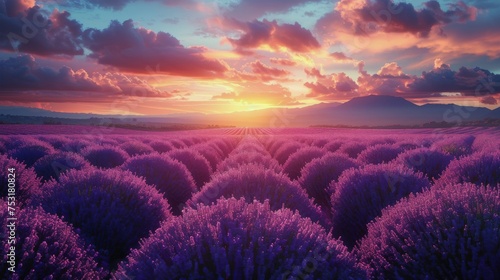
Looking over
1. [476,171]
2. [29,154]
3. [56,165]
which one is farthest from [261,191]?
[29,154]

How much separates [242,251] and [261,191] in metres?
2.05

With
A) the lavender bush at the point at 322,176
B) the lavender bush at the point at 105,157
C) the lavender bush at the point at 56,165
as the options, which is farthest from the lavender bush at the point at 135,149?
the lavender bush at the point at 322,176

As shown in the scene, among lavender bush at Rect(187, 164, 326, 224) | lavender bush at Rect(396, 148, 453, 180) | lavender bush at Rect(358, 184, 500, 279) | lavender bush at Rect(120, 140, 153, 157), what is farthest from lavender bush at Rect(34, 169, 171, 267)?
lavender bush at Rect(120, 140, 153, 157)

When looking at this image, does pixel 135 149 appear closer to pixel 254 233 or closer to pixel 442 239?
pixel 254 233

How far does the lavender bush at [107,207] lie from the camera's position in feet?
13.6

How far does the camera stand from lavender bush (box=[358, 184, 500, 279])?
2592 mm

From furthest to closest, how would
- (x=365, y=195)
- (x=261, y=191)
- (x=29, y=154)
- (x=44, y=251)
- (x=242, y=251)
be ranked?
(x=29, y=154), (x=365, y=195), (x=261, y=191), (x=44, y=251), (x=242, y=251)

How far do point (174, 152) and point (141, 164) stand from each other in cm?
322

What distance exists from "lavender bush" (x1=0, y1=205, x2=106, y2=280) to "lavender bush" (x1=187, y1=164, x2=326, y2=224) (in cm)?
149

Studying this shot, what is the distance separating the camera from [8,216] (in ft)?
8.99

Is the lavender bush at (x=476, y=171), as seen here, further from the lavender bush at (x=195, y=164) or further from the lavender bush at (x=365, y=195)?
the lavender bush at (x=195, y=164)

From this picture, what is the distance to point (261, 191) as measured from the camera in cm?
441

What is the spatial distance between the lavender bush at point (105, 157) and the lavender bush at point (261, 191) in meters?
5.16

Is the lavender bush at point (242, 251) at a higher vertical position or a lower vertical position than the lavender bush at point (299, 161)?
higher
